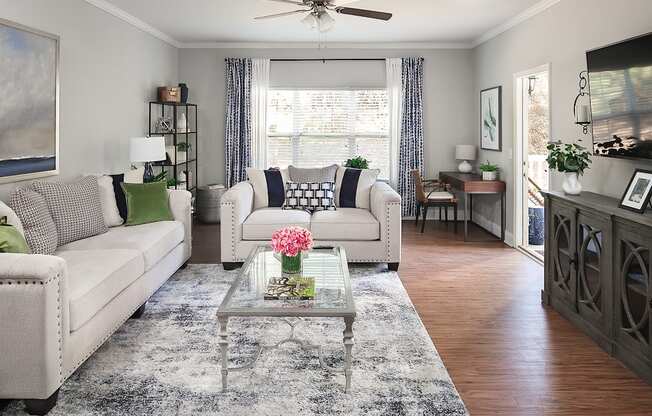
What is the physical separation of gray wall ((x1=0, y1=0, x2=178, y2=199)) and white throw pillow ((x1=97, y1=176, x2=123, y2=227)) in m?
0.33

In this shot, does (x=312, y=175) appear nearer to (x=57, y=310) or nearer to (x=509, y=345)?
(x=509, y=345)

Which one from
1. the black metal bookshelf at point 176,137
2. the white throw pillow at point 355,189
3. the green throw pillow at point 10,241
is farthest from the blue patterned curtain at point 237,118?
the green throw pillow at point 10,241

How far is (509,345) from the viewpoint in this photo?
356 centimetres

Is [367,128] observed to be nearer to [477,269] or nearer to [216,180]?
[216,180]

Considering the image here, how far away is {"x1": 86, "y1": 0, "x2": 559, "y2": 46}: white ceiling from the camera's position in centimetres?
573

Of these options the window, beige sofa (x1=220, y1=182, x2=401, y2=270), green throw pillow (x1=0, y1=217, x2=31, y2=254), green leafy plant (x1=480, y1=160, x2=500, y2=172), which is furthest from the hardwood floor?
the window

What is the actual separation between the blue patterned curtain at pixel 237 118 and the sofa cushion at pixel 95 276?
4515 mm

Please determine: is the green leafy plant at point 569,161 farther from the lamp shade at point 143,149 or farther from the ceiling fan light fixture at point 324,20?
the lamp shade at point 143,149

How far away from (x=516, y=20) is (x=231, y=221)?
393 centimetres

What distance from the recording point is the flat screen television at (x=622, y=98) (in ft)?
Answer: 11.4

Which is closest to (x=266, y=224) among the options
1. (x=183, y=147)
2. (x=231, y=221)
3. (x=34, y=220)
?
(x=231, y=221)

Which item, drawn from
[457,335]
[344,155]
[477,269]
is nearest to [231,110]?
[344,155]

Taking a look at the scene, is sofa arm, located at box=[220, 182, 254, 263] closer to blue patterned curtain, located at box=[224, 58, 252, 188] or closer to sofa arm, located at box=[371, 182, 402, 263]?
sofa arm, located at box=[371, 182, 402, 263]

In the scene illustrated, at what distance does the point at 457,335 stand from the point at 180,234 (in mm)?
2735
